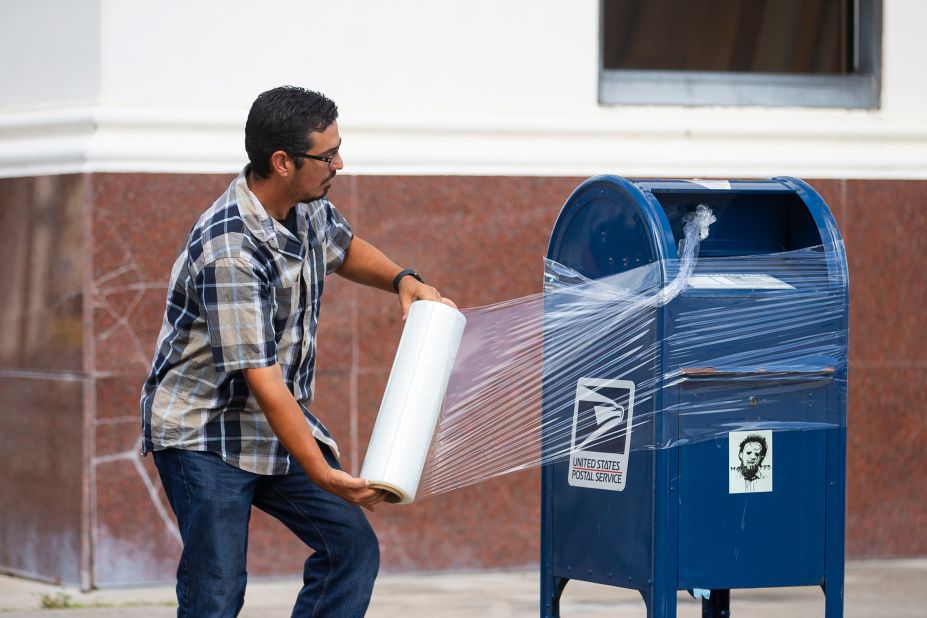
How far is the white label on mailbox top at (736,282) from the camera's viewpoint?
151 inches

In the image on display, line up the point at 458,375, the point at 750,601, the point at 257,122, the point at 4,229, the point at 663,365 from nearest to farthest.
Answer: the point at 257,122 → the point at 663,365 → the point at 458,375 → the point at 750,601 → the point at 4,229

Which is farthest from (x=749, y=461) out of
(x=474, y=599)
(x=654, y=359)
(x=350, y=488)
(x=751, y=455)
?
(x=474, y=599)

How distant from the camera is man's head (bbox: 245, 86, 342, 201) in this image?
3395mm

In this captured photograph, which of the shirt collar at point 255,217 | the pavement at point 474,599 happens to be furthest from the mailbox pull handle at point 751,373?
the pavement at point 474,599

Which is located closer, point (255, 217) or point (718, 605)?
point (255, 217)

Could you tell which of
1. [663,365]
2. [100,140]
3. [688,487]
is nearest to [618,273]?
[663,365]

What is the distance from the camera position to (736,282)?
3.92 meters

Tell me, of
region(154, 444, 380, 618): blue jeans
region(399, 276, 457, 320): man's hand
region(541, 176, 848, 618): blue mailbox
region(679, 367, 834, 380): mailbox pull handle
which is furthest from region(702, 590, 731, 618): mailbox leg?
region(399, 276, 457, 320): man's hand

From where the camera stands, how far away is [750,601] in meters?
5.58

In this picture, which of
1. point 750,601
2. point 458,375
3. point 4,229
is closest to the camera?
point 458,375

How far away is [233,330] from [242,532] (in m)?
0.57

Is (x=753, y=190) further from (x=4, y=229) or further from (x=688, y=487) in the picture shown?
(x=4, y=229)

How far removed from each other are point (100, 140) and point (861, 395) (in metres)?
3.43

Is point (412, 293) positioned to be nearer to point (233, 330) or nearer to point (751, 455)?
point (233, 330)
